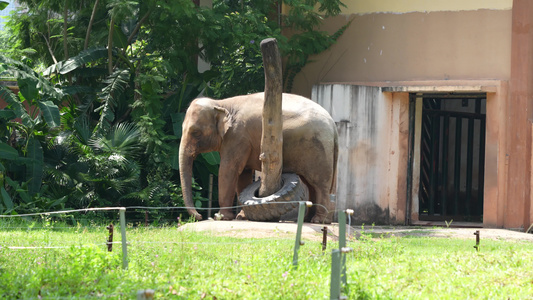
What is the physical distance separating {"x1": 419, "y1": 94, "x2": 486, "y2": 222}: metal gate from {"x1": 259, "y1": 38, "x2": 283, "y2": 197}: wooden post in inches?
264

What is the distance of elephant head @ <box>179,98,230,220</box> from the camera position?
11.7 metres

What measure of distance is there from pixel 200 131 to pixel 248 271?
5.36m

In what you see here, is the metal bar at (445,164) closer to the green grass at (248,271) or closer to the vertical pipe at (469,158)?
the vertical pipe at (469,158)

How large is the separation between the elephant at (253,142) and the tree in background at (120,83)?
2678mm

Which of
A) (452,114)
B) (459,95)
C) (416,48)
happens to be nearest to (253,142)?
(416,48)

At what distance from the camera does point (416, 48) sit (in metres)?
15.8

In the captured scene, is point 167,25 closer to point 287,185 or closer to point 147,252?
point 287,185

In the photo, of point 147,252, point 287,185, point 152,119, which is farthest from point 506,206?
point 147,252

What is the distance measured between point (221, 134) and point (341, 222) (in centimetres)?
632

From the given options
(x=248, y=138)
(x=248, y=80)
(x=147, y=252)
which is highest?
(x=248, y=80)

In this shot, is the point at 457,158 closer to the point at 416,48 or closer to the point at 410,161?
the point at 410,161

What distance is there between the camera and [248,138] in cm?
1162

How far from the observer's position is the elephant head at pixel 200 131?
11.7 m

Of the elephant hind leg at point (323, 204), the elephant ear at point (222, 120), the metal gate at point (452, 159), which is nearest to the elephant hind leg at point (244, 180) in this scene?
the elephant ear at point (222, 120)
